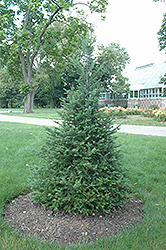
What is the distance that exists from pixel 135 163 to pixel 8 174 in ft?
9.25

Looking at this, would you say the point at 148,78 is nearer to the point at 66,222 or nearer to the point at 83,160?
the point at 83,160

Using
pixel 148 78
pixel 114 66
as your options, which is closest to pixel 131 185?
pixel 148 78

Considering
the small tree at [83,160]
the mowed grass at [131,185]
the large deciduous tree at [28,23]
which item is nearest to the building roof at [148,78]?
the large deciduous tree at [28,23]

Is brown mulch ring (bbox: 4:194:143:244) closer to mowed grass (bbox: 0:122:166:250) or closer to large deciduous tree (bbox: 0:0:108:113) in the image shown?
mowed grass (bbox: 0:122:166:250)

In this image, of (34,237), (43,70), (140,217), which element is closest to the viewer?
(34,237)

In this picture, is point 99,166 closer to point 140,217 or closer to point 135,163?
point 140,217

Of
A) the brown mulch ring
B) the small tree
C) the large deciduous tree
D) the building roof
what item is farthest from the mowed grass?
the building roof

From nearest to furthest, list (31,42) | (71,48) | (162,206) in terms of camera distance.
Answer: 1. (162,206)
2. (31,42)
3. (71,48)

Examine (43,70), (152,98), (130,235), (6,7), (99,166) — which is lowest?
(130,235)

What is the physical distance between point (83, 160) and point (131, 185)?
175 cm

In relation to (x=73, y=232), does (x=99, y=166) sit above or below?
above

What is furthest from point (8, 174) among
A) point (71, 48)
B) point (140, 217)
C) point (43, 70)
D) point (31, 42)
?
point (43, 70)

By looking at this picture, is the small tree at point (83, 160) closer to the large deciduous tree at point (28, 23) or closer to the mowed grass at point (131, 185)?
the mowed grass at point (131, 185)

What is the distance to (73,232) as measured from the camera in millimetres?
2545
